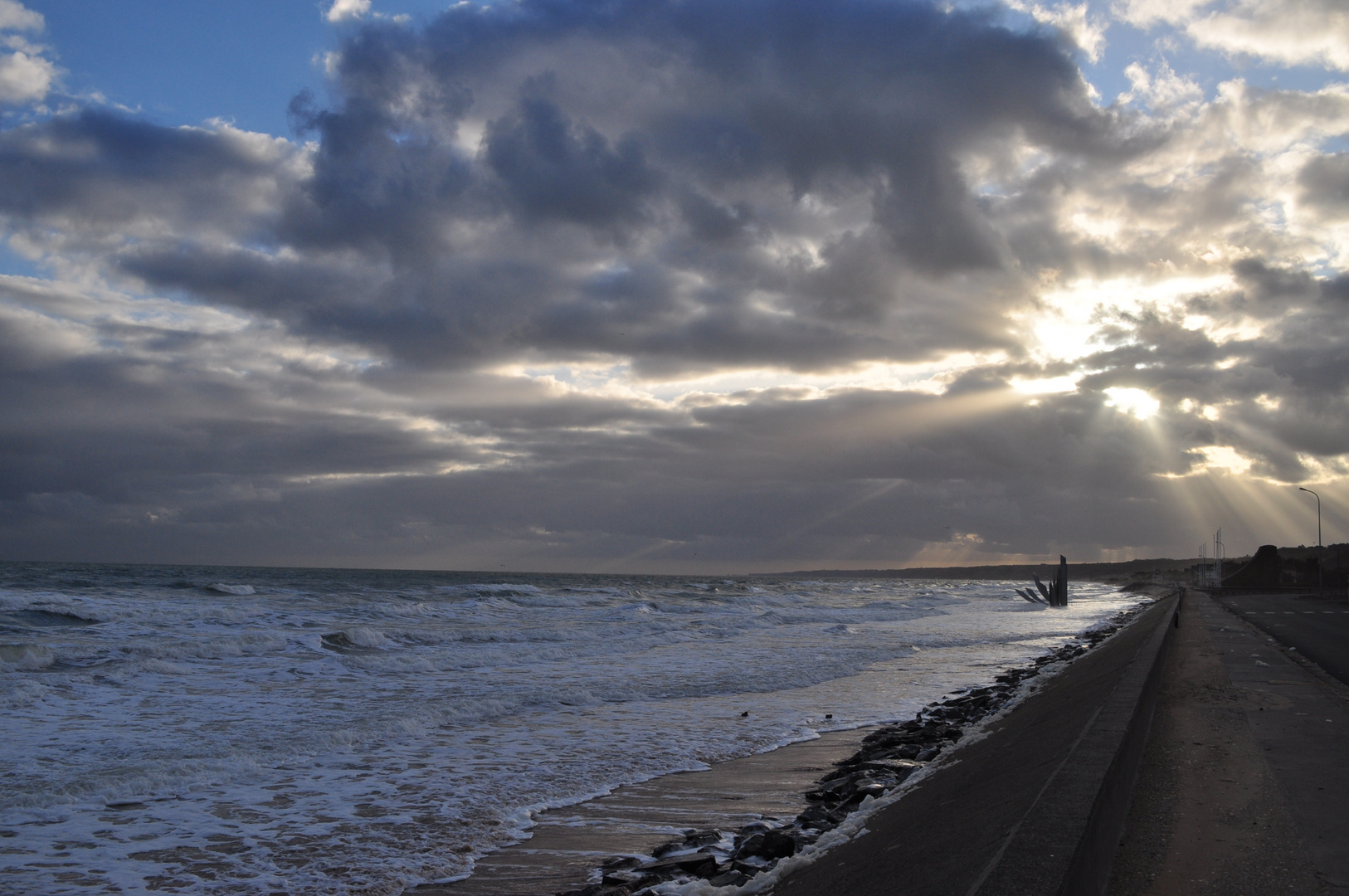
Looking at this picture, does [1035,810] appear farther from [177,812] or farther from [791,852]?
[177,812]

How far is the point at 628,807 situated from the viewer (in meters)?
7.02

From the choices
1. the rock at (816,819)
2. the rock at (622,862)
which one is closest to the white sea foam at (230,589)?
the rock at (622,862)

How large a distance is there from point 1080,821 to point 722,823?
3.61 m

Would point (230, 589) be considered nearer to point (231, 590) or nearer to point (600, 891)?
point (231, 590)

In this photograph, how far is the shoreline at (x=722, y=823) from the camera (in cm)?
→ 510

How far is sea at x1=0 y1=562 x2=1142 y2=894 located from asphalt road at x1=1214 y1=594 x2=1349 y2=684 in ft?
17.4

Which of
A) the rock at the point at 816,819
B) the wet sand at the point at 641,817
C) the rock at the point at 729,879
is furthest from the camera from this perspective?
the rock at the point at 816,819

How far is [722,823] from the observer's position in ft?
21.2

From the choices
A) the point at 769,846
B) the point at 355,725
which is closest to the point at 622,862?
the point at 769,846

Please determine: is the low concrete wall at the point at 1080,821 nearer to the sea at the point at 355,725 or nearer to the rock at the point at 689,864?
the rock at the point at 689,864

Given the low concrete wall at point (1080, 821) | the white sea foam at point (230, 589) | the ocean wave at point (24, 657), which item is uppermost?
the low concrete wall at point (1080, 821)

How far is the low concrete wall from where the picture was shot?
2.95 meters

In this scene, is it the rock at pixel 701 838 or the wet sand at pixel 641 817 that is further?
the rock at pixel 701 838

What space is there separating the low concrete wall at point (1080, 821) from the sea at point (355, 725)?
3817 millimetres
